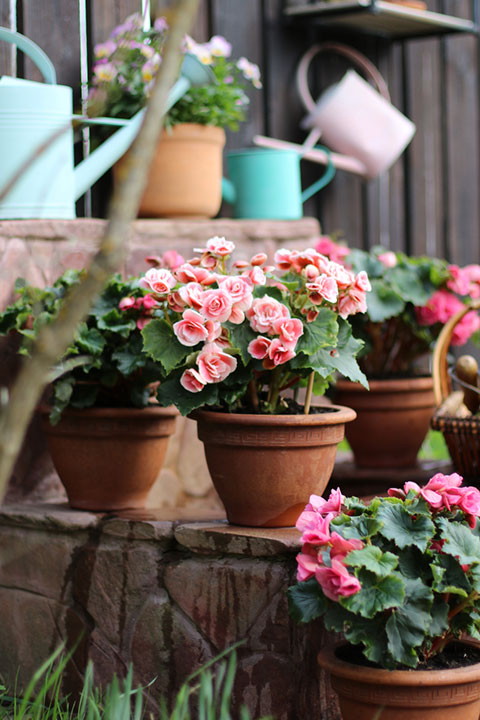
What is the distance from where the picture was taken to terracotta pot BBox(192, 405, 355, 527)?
201 centimetres

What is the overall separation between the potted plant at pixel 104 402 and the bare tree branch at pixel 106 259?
139cm

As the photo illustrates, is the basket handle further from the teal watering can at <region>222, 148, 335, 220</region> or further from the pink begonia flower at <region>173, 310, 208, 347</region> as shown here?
the pink begonia flower at <region>173, 310, 208, 347</region>

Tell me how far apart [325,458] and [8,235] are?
97 centimetres

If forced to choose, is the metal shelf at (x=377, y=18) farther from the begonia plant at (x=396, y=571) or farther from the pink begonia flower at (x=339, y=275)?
the begonia plant at (x=396, y=571)

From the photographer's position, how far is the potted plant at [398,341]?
2.90m

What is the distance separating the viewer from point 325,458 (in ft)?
6.84

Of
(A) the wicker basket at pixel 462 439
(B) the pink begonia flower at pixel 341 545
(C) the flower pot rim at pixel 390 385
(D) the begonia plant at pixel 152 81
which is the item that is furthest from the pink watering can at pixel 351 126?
(B) the pink begonia flower at pixel 341 545

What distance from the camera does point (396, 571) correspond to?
168cm

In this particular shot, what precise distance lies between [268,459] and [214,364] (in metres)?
0.23

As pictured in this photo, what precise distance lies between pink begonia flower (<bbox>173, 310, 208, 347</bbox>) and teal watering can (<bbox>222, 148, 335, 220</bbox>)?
135 cm

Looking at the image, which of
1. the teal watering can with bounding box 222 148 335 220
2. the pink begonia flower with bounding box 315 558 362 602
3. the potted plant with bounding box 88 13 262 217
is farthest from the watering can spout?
the pink begonia flower with bounding box 315 558 362 602

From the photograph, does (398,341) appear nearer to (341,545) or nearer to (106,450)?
(106,450)

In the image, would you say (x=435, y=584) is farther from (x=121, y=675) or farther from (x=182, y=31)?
(x=182, y=31)

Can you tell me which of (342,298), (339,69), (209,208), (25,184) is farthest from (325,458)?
(339,69)
